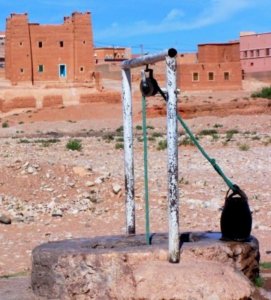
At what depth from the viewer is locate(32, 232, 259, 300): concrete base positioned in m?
5.62

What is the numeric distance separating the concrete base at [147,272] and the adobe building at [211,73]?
148ft

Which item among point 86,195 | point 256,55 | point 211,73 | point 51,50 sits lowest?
point 86,195

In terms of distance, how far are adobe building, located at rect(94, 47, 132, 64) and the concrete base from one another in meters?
64.0

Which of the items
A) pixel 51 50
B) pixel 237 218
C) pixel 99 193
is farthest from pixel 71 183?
pixel 51 50

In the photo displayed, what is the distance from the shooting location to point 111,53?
238 ft

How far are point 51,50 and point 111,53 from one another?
19461mm

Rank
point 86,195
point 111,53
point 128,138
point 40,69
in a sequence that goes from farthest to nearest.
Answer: point 111,53 < point 40,69 < point 86,195 < point 128,138

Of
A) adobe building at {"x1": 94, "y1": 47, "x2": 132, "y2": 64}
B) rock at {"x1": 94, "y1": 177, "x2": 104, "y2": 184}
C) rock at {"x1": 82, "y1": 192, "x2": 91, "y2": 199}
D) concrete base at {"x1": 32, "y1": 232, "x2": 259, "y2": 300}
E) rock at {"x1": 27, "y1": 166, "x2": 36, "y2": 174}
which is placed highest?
adobe building at {"x1": 94, "y1": 47, "x2": 132, "y2": 64}

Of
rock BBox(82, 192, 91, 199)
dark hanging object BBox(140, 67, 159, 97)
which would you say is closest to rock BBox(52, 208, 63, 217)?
rock BBox(82, 192, 91, 199)

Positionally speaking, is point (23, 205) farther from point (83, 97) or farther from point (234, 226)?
point (83, 97)

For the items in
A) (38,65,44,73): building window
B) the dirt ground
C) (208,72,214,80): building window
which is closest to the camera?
the dirt ground

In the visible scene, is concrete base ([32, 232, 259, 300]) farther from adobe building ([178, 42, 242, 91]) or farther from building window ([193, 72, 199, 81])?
building window ([193, 72, 199, 81])

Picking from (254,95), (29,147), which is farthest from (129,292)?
(254,95)

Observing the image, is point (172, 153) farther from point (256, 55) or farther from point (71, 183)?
point (256, 55)
